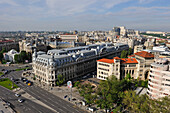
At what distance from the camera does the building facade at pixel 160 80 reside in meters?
71.9

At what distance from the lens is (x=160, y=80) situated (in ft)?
242

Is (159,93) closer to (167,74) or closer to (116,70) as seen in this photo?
(167,74)

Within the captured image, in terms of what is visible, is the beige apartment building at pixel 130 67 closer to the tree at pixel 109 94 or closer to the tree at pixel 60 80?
the tree at pixel 109 94

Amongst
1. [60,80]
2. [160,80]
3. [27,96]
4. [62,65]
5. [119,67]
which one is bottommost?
[27,96]

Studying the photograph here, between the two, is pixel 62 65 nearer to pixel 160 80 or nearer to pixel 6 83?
pixel 6 83

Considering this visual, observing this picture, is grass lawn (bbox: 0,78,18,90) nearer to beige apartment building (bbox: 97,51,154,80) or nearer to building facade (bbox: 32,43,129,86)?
building facade (bbox: 32,43,129,86)

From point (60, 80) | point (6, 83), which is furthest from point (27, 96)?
point (6, 83)

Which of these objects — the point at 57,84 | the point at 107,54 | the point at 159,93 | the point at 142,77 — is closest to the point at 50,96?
the point at 57,84

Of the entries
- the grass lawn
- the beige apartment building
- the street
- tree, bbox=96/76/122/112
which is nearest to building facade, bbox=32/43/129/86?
the grass lawn

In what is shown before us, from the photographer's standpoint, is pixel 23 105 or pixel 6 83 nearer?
pixel 23 105

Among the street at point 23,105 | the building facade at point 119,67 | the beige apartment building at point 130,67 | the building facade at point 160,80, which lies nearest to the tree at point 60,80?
the street at point 23,105

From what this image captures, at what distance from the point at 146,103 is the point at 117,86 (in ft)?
74.1

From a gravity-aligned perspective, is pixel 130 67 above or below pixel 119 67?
below

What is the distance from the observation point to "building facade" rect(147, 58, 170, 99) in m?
71.9
